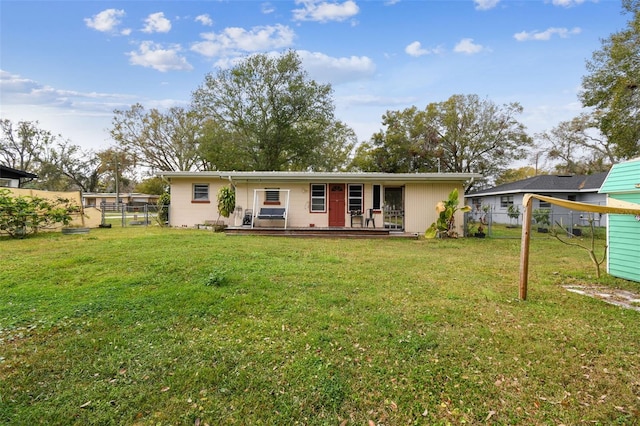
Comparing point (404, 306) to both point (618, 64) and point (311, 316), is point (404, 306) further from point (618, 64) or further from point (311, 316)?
point (618, 64)

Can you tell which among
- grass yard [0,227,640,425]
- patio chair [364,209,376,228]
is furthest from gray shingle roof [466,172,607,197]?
grass yard [0,227,640,425]

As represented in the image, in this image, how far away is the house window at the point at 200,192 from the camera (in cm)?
1353

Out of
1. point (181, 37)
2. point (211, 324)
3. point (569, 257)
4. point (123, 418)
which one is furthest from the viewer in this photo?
point (181, 37)

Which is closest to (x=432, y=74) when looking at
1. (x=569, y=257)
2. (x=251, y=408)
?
(x=569, y=257)

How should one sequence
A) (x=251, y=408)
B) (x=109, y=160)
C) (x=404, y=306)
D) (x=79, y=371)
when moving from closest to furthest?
(x=251, y=408), (x=79, y=371), (x=404, y=306), (x=109, y=160)

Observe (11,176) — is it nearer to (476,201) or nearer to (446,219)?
(446,219)

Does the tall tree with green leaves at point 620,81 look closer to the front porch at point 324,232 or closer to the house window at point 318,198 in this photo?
the front porch at point 324,232

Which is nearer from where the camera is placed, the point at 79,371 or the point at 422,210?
the point at 79,371

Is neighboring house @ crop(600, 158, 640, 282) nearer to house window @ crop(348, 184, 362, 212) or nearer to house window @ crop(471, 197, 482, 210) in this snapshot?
house window @ crop(348, 184, 362, 212)

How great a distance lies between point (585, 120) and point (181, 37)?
32380 mm

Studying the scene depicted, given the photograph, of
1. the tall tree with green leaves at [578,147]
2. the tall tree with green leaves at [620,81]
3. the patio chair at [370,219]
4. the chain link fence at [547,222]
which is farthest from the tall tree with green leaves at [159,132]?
the tall tree with green leaves at [578,147]

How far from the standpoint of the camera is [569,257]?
7.99 meters

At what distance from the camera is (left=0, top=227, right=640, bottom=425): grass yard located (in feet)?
7.02

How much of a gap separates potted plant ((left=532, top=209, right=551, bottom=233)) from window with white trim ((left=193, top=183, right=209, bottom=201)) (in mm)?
15576
